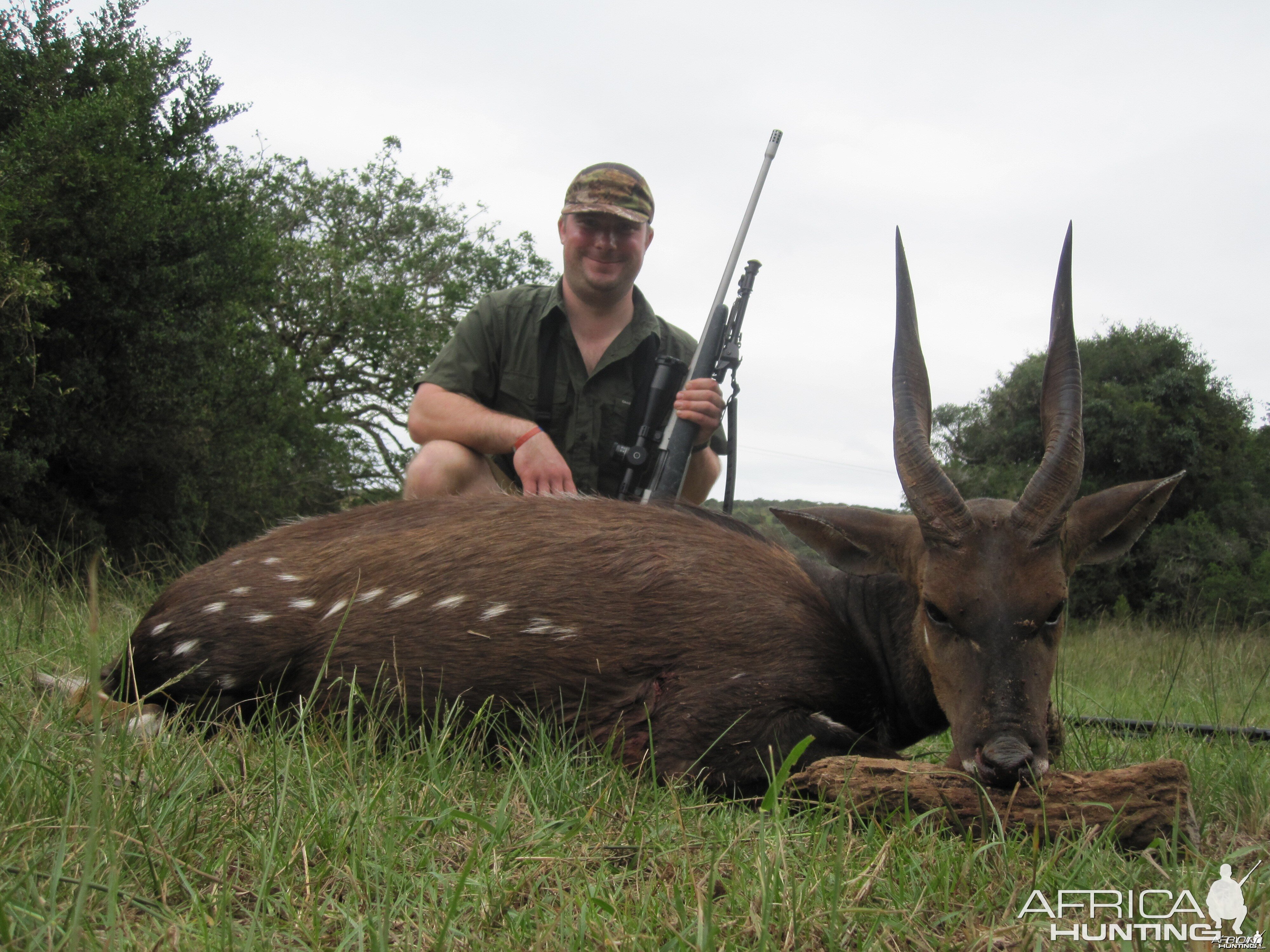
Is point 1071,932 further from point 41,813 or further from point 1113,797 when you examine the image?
point 41,813

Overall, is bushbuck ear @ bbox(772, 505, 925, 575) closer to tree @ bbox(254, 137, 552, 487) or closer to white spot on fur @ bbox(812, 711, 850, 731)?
white spot on fur @ bbox(812, 711, 850, 731)

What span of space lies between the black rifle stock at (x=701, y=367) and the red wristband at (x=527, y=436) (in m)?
0.67

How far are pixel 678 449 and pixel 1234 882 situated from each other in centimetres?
348

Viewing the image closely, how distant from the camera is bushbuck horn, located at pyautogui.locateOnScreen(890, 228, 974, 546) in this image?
296 centimetres

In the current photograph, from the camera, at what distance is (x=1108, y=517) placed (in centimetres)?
321

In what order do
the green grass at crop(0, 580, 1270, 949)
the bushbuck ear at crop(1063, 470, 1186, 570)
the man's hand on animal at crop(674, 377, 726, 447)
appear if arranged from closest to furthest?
the green grass at crop(0, 580, 1270, 949) → the bushbuck ear at crop(1063, 470, 1186, 570) → the man's hand on animal at crop(674, 377, 726, 447)

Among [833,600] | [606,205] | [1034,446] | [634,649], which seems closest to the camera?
[634,649]

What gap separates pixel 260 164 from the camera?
20812 millimetres

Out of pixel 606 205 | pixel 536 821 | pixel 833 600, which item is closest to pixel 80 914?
pixel 536 821

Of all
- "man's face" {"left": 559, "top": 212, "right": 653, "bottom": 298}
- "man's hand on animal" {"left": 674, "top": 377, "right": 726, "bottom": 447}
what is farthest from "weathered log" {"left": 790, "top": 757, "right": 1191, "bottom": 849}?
"man's face" {"left": 559, "top": 212, "right": 653, "bottom": 298}

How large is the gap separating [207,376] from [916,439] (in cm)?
1039

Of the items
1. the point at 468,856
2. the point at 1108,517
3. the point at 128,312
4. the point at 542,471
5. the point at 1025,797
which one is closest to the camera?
the point at 468,856

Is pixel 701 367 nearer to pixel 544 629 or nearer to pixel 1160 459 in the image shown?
pixel 544 629

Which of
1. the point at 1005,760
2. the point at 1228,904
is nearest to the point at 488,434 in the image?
the point at 1005,760
